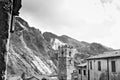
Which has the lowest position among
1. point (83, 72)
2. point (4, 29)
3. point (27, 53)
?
point (83, 72)

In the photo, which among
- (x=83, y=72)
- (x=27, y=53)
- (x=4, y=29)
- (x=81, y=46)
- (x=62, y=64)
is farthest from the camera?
(x=81, y=46)

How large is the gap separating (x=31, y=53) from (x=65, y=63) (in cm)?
4122

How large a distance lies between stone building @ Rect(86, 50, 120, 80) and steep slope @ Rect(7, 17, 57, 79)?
107 feet

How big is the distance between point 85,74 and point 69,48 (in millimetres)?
13275

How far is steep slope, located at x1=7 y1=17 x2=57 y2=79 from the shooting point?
6069 centimetres

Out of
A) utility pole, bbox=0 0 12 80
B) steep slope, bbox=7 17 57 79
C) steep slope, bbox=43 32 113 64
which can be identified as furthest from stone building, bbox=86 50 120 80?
steep slope, bbox=43 32 113 64

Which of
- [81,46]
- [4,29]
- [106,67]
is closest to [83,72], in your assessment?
[106,67]

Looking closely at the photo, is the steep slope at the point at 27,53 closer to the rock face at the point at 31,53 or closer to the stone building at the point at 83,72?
the rock face at the point at 31,53

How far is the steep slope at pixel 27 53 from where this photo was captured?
199 ft

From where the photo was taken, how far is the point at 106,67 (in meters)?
20.9

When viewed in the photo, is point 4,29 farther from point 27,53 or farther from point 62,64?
Answer: point 27,53

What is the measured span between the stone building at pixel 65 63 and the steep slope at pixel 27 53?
753 inches

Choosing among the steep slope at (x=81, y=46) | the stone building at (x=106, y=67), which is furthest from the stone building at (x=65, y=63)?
the steep slope at (x=81, y=46)

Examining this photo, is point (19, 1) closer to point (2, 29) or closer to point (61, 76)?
point (2, 29)
